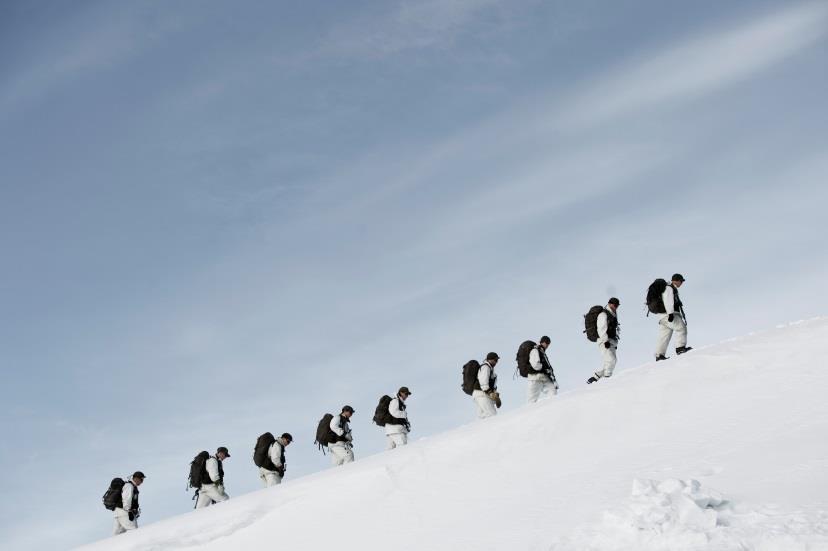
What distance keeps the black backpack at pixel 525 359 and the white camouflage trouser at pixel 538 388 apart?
0.86 ft

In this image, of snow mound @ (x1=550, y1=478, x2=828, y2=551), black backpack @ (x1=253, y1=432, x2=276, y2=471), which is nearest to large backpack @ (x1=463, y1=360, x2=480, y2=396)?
black backpack @ (x1=253, y1=432, x2=276, y2=471)

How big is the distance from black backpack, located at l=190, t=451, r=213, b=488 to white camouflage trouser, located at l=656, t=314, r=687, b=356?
39.0 ft

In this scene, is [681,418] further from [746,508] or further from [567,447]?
[746,508]

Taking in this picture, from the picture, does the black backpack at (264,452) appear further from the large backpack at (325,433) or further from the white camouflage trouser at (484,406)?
the white camouflage trouser at (484,406)

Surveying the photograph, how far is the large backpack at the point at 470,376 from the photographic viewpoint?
2372cm

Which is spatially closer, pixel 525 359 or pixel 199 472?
pixel 525 359

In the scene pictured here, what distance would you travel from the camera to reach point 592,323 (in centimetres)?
2323

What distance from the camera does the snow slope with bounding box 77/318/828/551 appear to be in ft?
39.9

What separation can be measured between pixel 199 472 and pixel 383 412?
4.98 meters

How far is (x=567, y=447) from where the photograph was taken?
17.2 metres

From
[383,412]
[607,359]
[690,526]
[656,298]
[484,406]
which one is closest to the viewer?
[690,526]

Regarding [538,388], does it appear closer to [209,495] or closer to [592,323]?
[592,323]

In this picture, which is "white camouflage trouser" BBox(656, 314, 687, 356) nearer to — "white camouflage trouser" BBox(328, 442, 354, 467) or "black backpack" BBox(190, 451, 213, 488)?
"white camouflage trouser" BBox(328, 442, 354, 467)

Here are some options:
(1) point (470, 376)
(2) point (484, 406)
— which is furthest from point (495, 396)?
(1) point (470, 376)
